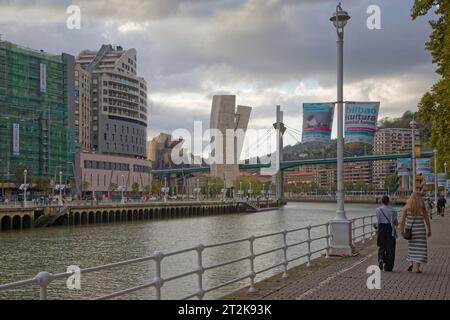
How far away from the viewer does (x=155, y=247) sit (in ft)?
141

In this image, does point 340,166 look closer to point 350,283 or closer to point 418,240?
point 418,240

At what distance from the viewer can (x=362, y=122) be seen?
64.3 feet

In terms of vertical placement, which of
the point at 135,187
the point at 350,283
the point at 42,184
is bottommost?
the point at 350,283

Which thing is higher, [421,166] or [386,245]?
[421,166]

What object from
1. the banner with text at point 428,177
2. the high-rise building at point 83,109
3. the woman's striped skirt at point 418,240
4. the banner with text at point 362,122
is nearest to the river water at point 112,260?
the banner with text at point 362,122

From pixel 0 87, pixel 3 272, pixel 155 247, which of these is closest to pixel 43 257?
pixel 3 272

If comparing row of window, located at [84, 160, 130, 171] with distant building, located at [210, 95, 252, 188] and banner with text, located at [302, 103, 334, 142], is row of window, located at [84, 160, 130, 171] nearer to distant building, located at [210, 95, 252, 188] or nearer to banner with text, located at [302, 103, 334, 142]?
distant building, located at [210, 95, 252, 188]

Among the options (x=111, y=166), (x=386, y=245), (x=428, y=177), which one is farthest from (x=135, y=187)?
(x=386, y=245)

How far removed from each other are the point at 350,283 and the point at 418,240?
2.69m

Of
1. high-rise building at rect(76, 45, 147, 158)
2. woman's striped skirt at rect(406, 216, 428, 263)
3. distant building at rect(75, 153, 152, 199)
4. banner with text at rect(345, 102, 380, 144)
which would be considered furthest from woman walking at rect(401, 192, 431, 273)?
high-rise building at rect(76, 45, 147, 158)

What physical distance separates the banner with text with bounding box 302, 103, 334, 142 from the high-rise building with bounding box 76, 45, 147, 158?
141 metres

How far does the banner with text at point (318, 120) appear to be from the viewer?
64.4ft

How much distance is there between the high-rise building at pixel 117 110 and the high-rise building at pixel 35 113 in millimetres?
28569

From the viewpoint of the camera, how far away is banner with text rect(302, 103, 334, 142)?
19625 millimetres
